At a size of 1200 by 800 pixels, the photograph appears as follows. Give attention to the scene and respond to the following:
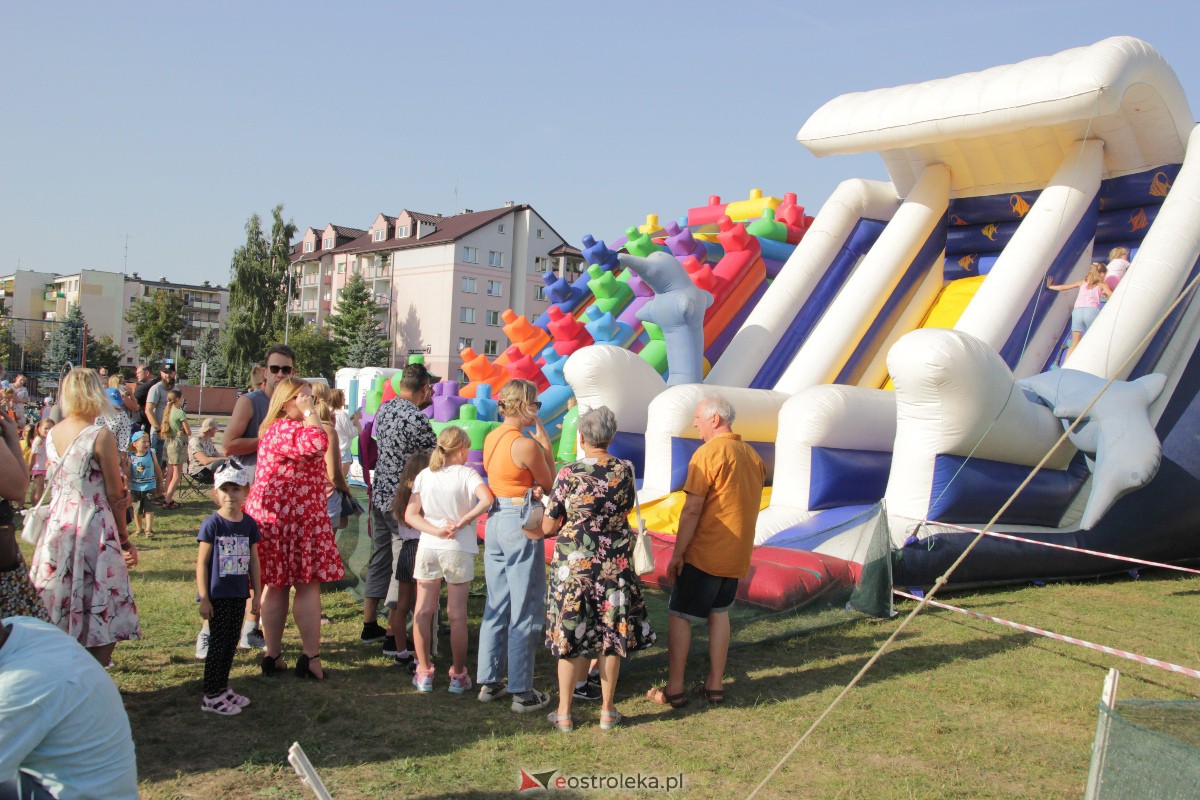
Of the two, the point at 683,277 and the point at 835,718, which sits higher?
the point at 683,277

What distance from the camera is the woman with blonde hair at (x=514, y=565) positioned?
159 inches

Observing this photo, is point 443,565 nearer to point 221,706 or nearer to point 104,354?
point 221,706

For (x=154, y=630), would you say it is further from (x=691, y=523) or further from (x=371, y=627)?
(x=691, y=523)

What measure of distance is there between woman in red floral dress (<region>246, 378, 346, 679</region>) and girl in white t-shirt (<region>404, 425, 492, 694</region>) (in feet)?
1.42

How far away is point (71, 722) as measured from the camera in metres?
1.97

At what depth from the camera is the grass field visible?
3.31 meters

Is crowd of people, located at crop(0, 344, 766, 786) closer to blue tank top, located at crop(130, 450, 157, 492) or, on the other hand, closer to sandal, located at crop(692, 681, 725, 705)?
sandal, located at crop(692, 681, 725, 705)

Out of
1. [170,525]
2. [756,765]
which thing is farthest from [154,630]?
[170,525]

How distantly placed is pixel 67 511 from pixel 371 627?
1.63 meters

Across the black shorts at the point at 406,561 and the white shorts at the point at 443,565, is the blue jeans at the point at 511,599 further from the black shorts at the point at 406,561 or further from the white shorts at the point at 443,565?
the black shorts at the point at 406,561

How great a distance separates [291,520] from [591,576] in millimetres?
1372

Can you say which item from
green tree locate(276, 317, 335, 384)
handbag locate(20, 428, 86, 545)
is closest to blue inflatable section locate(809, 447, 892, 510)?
handbag locate(20, 428, 86, 545)

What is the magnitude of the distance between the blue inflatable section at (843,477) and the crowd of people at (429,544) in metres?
2.45

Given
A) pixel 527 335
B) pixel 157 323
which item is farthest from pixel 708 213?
pixel 157 323
